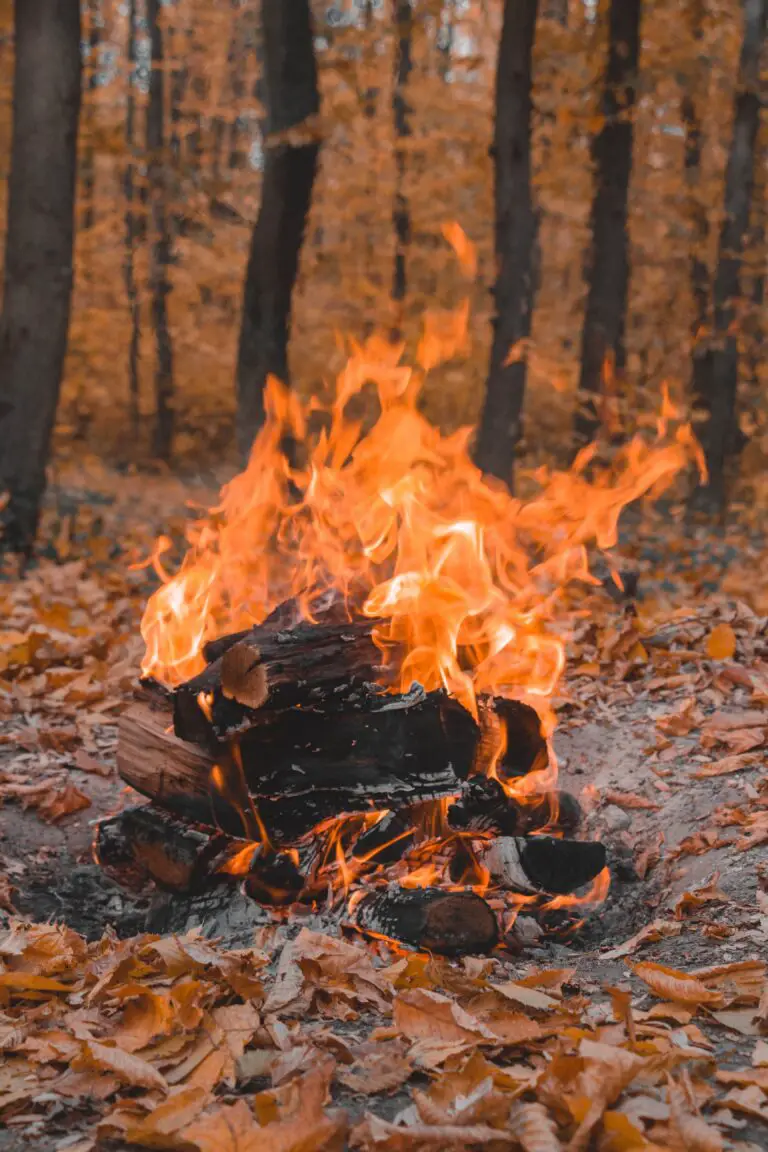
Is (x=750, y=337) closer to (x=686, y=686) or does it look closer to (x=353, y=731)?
(x=686, y=686)

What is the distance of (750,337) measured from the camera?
747 inches

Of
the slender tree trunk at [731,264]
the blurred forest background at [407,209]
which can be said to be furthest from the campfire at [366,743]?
the slender tree trunk at [731,264]

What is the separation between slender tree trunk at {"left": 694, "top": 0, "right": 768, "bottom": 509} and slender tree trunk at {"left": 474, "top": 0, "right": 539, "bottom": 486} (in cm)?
490

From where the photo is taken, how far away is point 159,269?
20.0 metres

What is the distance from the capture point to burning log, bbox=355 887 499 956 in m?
3.31

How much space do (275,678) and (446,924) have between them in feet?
3.23

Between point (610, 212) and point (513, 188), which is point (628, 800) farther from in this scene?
point (610, 212)

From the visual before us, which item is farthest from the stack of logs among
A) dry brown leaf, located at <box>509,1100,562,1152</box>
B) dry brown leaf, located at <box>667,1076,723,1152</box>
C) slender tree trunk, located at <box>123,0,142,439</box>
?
slender tree trunk, located at <box>123,0,142,439</box>

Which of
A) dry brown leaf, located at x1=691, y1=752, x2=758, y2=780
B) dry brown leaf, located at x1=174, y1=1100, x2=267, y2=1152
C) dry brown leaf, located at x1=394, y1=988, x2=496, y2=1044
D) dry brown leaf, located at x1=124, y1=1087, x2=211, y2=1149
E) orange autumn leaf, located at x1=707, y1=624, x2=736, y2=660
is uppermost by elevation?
dry brown leaf, located at x1=174, y1=1100, x2=267, y2=1152

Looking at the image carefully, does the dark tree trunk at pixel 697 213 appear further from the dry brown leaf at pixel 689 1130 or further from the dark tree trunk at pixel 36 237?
the dry brown leaf at pixel 689 1130

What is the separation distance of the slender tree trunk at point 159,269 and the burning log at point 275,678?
48.1 ft

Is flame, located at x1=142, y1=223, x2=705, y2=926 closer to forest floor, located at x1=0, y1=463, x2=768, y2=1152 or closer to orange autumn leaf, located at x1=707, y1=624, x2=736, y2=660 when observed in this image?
forest floor, located at x1=0, y1=463, x2=768, y2=1152

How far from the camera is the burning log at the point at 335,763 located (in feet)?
11.9

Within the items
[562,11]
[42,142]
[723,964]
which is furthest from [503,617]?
[562,11]
